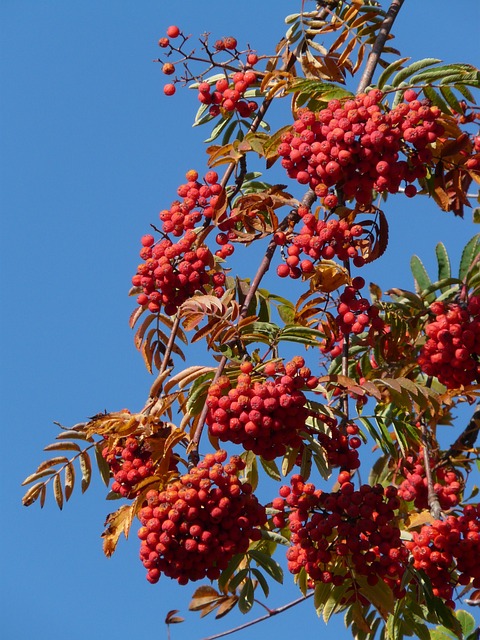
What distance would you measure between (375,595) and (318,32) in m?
2.47

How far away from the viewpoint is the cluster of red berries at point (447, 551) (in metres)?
4.33

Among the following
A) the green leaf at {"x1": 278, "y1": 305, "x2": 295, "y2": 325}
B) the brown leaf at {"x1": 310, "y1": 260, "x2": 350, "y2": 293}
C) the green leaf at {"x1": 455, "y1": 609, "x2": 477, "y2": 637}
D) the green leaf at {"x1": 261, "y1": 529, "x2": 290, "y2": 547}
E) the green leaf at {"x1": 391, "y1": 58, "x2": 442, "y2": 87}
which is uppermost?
the green leaf at {"x1": 391, "y1": 58, "x2": 442, "y2": 87}

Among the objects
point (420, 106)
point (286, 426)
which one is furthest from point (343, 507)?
point (420, 106)

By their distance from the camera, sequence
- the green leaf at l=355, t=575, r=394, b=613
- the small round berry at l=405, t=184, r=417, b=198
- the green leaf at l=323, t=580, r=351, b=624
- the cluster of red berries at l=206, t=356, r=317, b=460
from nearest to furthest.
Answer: the cluster of red berries at l=206, t=356, r=317, b=460
the green leaf at l=355, t=575, r=394, b=613
the green leaf at l=323, t=580, r=351, b=624
the small round berry at l=405, t=184, r=417, b=198

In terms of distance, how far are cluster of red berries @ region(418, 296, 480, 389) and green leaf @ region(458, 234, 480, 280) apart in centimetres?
24

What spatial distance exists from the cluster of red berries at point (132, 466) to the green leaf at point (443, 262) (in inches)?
65.6

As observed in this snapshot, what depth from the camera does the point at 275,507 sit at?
4.28 m

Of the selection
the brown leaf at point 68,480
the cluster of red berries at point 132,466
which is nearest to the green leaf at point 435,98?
the cluster of red berries at point 132,466

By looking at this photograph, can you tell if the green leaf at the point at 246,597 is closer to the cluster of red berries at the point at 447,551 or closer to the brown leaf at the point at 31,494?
the cluster of red berries at the point at 447,551

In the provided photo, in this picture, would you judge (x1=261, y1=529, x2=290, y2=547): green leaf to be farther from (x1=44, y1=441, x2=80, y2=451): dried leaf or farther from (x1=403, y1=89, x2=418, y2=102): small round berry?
(x1=403, y1=89, x2=418, y2=102): small round berry

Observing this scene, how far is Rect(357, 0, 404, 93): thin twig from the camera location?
177 inches

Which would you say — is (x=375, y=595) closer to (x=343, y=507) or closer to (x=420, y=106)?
(x=343, y=507)

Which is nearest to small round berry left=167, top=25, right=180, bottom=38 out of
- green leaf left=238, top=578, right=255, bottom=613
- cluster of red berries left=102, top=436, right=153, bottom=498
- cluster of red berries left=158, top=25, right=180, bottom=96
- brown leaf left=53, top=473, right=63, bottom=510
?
cluster of red berries left=158, top=25, right=180, bottom=96

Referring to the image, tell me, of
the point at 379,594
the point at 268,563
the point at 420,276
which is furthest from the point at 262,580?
the point at 420,276
